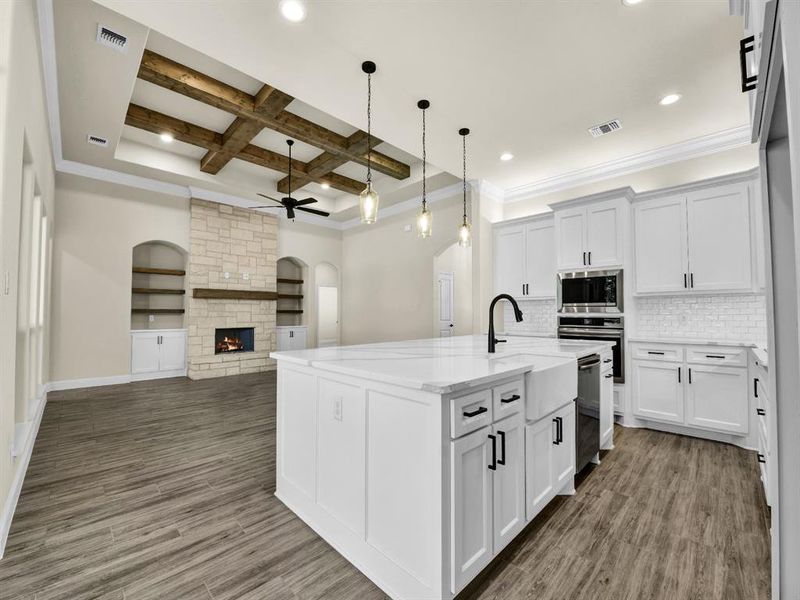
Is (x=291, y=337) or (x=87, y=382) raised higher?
(x=291, y=337)

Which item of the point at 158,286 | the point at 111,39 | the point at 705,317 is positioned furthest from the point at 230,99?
the point at 705,317

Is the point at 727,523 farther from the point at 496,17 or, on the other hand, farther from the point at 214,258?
the point at 214,258

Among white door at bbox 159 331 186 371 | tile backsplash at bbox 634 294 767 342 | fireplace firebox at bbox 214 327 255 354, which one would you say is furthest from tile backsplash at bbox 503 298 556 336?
white door at bbox 159 331 186 371

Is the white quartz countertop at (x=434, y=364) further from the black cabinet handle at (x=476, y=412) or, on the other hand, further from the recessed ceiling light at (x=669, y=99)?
the recessed ceiling light at (x=669, y=99)

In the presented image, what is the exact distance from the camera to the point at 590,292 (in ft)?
14.3

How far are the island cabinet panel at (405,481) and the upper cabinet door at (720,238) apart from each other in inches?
151

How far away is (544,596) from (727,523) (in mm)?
1389

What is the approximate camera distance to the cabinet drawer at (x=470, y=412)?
1.43 metres

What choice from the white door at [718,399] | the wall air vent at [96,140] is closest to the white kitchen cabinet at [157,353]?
the wall air vent at [96,140]

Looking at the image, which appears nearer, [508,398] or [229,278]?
[508,398]

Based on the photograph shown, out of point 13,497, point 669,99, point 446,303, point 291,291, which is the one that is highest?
point 669,99

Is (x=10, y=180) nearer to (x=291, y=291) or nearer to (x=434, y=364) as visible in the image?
(x=434, y=364)

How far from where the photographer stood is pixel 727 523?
2.11m

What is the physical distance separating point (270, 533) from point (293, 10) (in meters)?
3.26
